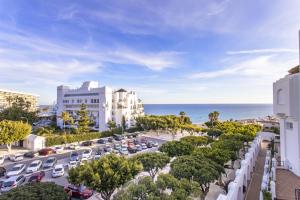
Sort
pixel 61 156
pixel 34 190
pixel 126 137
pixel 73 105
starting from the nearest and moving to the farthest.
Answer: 1. pixel 34 190
2. pixel 61 156
3. pixel 126 137
4. pixel 73 105

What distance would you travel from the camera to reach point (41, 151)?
115ft

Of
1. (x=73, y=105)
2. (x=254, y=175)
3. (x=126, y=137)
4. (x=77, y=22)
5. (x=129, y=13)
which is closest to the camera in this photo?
(x=254, y=175)

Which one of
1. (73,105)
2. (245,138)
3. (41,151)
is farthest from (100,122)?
(245,138)

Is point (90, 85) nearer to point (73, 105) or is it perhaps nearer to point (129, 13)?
point (73, 105)

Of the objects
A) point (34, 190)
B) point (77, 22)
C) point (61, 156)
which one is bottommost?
point (61, 156)

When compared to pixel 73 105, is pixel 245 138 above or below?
below

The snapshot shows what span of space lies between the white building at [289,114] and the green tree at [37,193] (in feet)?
60.4

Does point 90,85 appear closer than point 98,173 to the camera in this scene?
No

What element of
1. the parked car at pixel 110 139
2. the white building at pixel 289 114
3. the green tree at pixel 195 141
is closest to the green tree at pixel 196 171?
the white building at pixel 289 114

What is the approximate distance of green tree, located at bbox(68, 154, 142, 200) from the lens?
1428 cm

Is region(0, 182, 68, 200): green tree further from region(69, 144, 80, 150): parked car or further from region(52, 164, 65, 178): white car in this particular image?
region(69, 144, 80, 150): parked car

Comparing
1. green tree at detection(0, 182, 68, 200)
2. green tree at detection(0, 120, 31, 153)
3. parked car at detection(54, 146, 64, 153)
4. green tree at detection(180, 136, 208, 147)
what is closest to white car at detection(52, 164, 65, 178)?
green tree at detection(0, 182, 68, 200)

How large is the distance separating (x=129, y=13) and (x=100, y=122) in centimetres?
4060

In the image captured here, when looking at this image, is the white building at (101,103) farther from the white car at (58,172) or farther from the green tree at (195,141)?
the white car at (58,172)
